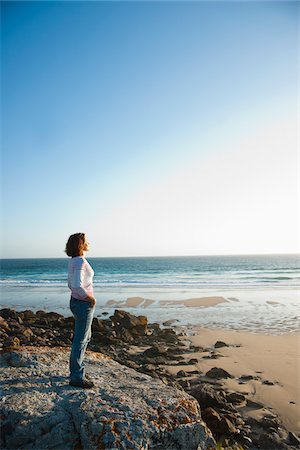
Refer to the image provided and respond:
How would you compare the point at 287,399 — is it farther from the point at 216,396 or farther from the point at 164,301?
the point at 164,301

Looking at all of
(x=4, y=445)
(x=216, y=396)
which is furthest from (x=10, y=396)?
(x=216, y=396)

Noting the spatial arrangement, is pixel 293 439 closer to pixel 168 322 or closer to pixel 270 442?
pixel 270 442

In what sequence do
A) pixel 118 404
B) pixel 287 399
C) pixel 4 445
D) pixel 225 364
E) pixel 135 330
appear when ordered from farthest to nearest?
pixel 135 330 → pixel 225 364 → pixel 287 399 → pixel 118 404 → pixel 4 445

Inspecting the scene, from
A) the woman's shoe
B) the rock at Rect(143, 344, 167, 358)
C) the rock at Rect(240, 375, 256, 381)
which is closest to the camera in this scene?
the woman's shoe

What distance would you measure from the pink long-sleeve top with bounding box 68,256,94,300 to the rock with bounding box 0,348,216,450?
3.87ft

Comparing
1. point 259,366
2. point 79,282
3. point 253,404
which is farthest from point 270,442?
point 259,366

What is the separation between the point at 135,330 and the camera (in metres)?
11.5

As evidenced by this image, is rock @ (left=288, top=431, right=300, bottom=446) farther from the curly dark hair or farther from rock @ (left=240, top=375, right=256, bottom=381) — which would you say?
the curly dark hair

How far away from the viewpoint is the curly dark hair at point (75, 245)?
15.0 ft

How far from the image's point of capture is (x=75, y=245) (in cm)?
460

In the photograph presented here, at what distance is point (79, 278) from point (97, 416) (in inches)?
65.3

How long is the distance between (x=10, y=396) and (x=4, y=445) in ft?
2.16

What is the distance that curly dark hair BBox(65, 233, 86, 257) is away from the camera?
4586 mm

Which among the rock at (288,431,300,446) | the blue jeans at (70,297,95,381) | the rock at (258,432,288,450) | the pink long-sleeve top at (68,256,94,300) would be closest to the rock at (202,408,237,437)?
the rock at (258,432,288,450)
